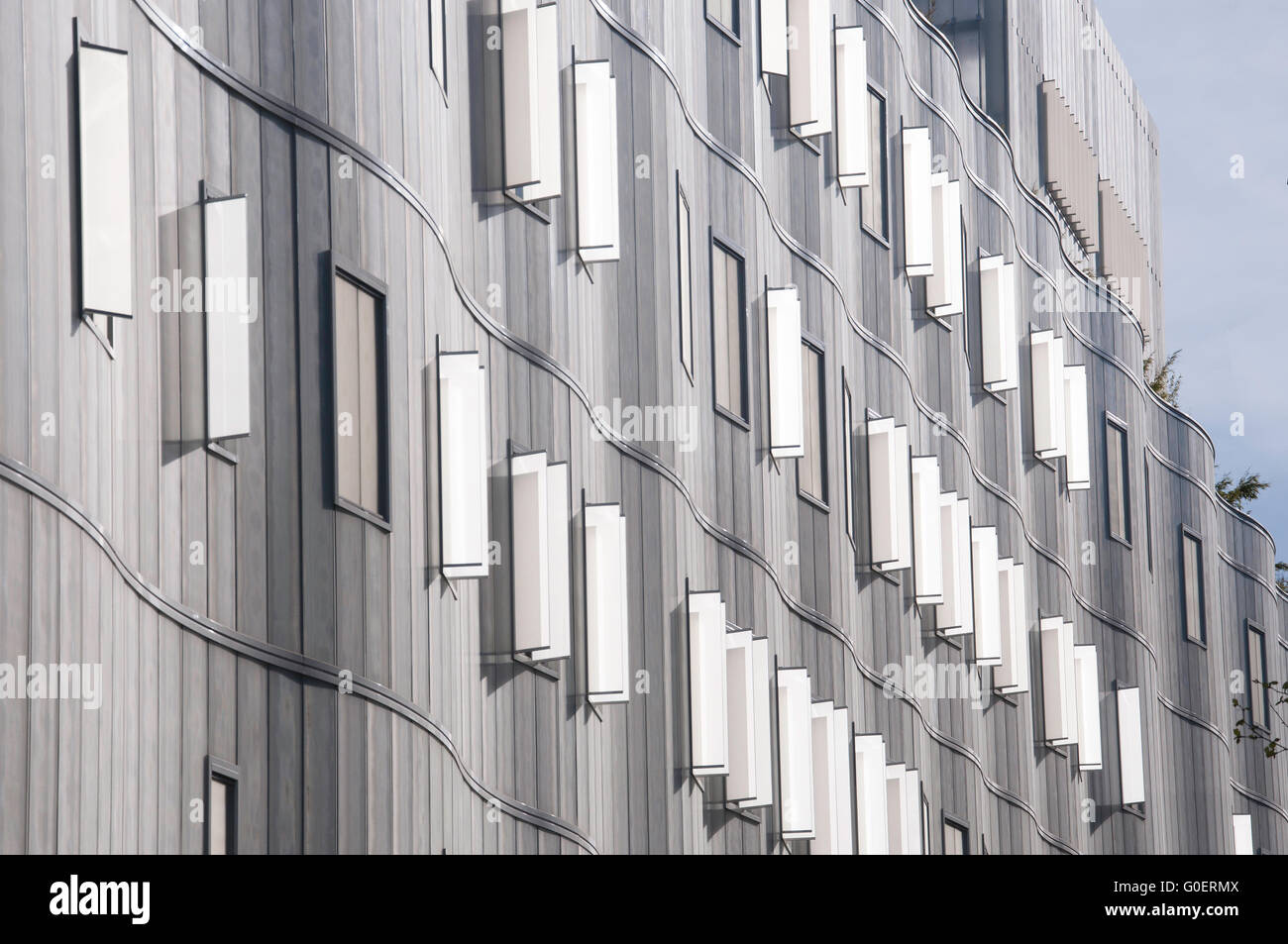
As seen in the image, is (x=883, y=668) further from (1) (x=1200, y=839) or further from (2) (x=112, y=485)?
(2) (x=112, y=485)

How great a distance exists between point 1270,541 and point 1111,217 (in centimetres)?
846

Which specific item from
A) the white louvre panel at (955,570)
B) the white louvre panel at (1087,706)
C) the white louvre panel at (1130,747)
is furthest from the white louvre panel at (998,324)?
the white louvre panel at (1130,747)

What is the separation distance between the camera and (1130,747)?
1491 inches

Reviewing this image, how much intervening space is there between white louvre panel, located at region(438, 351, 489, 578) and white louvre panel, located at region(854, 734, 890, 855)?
1131 centimetres

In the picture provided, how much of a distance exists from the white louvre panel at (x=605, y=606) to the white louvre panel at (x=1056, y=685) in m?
16.6

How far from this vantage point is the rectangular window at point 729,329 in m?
24.3

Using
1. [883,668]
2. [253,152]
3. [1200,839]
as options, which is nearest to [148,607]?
[253,152]

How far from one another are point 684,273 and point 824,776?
718 cm

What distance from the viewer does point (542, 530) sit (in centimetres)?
1852

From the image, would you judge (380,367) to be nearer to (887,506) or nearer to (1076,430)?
(887,506)

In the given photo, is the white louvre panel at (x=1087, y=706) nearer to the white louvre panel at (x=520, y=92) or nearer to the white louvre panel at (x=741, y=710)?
the white louvre panel at (x=741, y=710)

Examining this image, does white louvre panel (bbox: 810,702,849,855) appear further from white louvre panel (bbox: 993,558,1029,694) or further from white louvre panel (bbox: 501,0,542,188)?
white louvre panel (bbox: 501,0,542,188)

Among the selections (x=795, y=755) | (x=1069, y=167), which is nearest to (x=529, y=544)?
(x=795, y=755)
